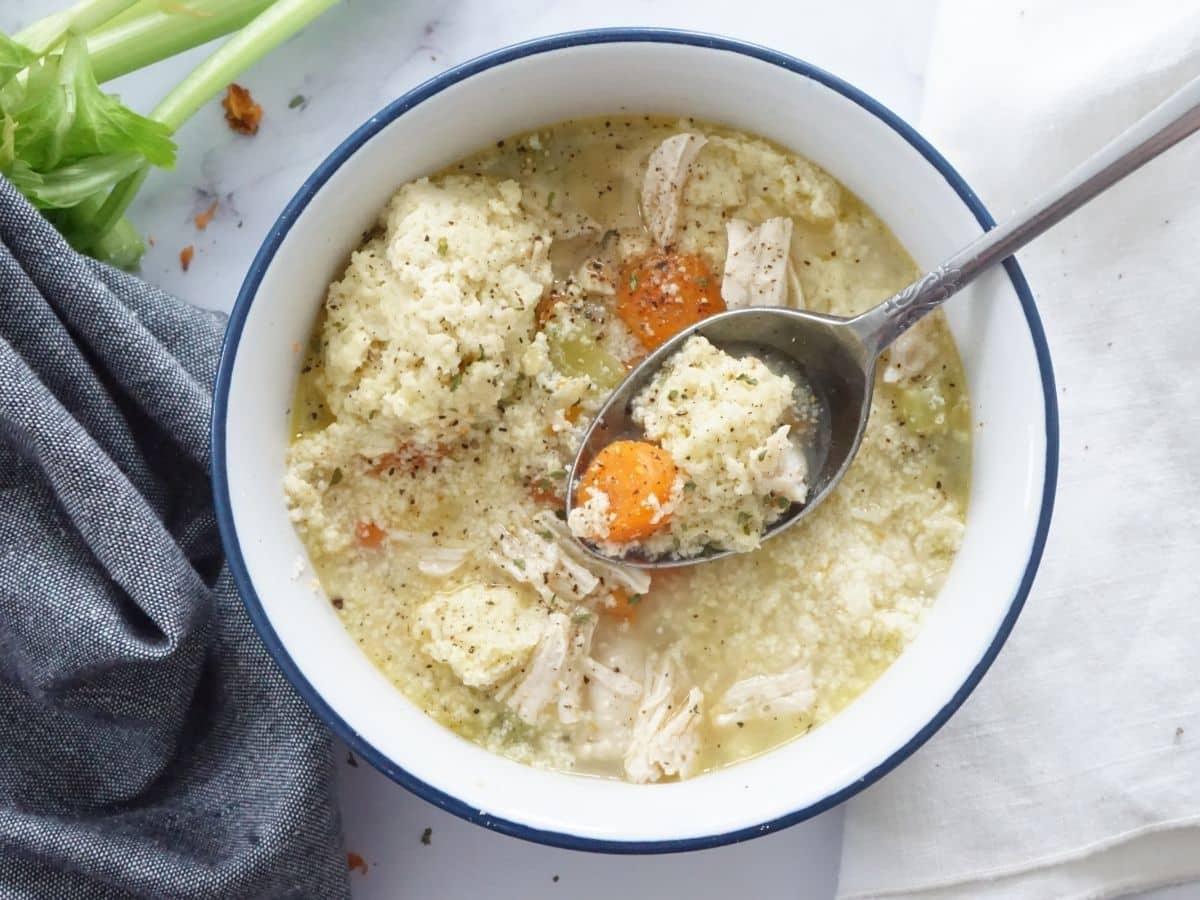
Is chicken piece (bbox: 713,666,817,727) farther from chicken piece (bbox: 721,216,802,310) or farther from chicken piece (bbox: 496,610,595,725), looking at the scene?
chicken piece (bbox: 721,216,802,310)

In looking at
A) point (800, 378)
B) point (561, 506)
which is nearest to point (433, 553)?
point (561, 506)

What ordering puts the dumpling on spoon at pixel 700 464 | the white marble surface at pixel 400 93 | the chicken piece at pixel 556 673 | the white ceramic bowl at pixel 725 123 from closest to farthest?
the white ceramic bowl at pixel 725 123 < the dumpling on spoon at pixel 700 464 < the chicken piece at pixel 556 673 < the white marble surface at pixel 400 93

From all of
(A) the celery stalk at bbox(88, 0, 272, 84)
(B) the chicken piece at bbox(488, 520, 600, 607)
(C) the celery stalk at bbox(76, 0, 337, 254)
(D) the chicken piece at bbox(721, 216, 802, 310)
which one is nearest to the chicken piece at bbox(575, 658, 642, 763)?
(B) the chicken piece at bbox(488, 520, 600, 607)

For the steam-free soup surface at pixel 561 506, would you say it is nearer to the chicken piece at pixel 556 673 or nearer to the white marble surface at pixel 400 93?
the chicken piece at pixel 556 673

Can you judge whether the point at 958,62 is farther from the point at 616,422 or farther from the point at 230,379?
the point at 230,379

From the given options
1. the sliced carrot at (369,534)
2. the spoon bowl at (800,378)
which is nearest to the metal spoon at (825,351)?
the spoon bowl at (800,378)

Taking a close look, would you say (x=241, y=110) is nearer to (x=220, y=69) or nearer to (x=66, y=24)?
(x=220, y=69)
